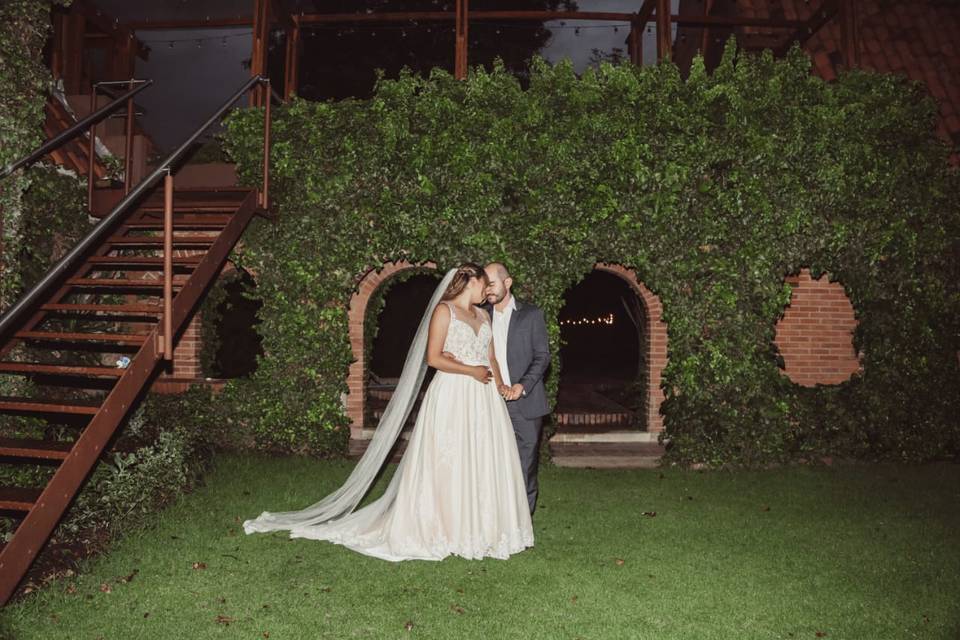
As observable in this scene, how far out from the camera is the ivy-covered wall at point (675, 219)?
7.50 m

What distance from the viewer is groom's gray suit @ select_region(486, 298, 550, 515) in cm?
530

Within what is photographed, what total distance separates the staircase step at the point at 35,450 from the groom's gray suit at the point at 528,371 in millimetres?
2972

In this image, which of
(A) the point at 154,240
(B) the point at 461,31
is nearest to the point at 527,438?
(A) the point at 154,240

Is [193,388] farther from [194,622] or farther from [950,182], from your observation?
[950,182]

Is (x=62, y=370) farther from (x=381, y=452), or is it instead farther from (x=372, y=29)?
(x=372, y=29)

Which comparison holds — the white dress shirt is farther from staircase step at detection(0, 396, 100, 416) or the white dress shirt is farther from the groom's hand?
staircase step at detection(0, 396, 100, 416)

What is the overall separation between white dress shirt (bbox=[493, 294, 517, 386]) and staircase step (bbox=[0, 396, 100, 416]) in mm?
2707

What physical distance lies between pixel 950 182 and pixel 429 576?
731cm

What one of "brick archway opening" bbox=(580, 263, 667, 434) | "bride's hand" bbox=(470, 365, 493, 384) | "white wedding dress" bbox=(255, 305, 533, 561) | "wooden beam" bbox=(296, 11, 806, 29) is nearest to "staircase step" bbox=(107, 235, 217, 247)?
"white wedding dress" bbox=(255, 305, 533, 561)

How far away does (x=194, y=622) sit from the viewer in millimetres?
3596

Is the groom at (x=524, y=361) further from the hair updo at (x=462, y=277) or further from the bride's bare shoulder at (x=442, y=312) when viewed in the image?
the bride's bare shoulder at (x=442, y=312)

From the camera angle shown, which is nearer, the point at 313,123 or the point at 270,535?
the point at 270,535

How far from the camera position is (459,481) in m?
4.61

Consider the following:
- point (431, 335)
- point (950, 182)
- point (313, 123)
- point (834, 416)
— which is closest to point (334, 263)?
point (313, 123)
